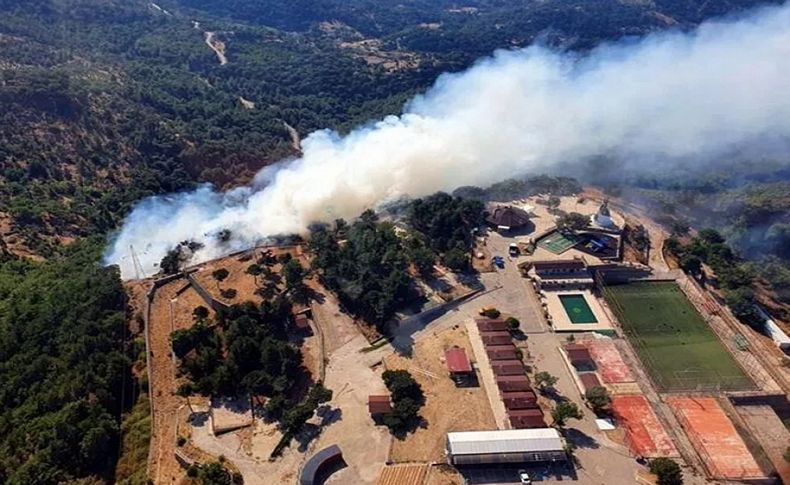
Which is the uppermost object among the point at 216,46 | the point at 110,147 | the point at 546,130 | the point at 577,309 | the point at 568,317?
the point at 216,46

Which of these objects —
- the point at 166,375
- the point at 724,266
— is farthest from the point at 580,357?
the point at 166,375

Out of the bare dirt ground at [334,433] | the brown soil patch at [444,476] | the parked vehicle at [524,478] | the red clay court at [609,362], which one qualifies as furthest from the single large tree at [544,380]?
the bare dirt ground at [334,433]

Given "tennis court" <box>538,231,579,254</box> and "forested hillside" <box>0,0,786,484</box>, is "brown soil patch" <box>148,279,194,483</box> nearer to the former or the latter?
"forested hillside" <box>0,0,786,484</box>

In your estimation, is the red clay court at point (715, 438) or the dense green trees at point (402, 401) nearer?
the red clay court at point (715, 438)

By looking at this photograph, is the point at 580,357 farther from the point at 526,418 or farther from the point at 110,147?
the point at 110,147

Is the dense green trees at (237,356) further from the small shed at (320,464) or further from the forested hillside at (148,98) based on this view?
the forested hillside at (148,98)

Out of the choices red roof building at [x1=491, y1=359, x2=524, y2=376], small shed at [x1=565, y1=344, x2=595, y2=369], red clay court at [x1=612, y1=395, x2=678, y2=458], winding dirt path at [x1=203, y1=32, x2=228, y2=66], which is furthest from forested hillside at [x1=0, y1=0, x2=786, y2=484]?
red clay court at [x1=612, y1=395, x2=678, y2=458]
